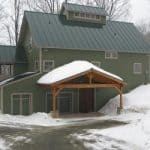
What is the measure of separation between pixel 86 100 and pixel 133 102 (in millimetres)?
3732

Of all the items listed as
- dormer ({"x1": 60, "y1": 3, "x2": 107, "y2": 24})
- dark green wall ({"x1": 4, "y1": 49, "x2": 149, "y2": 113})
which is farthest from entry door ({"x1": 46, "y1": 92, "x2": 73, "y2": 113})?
dormer ({"x1": 60, "y1": 3, "x2": 107, "y2": 24})

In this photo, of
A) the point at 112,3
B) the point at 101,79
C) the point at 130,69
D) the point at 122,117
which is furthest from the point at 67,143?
the point at 112,3

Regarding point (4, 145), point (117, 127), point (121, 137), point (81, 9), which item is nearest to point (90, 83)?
point (117, 127)

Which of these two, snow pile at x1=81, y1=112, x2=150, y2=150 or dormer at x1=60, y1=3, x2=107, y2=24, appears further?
dormer at x1=60, y1=3, x2=107, y2=24

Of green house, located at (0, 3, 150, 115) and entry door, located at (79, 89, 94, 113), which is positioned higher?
green house, located at (0, 3, 150, 115)

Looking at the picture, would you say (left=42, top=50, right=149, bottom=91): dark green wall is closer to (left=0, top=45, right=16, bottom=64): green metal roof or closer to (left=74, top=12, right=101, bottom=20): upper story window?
(left=74, top=12, right=101, bottom=20): upper story window

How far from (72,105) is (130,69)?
21.4 ft

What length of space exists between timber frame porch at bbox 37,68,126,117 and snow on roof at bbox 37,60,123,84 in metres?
0.21

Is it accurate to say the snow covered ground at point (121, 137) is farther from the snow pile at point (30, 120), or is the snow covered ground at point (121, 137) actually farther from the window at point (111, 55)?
the window at point (111, 55)

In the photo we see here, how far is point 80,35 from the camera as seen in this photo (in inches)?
1112

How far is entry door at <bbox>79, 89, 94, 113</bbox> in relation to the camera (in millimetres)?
27125

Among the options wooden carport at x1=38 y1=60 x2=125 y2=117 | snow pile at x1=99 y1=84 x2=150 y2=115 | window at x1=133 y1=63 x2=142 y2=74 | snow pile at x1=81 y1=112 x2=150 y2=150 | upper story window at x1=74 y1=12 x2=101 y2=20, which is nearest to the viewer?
snow pile at x1=81 y1=112 x2=150 y2=150

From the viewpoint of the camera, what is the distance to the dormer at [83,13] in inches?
1163

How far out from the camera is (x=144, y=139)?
14.0 meters
